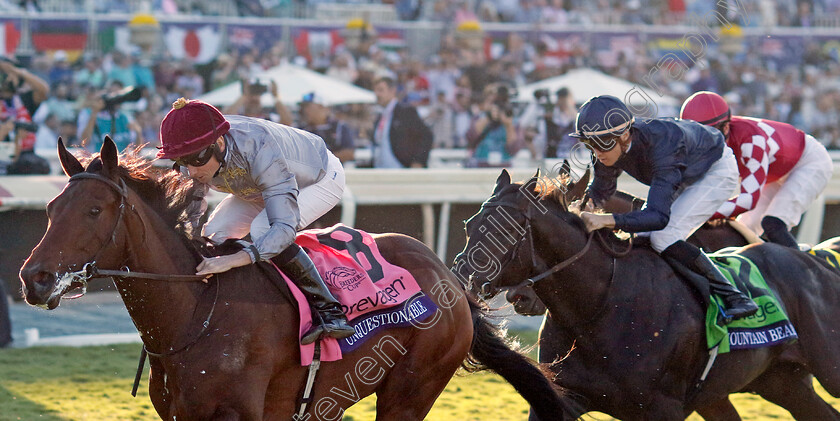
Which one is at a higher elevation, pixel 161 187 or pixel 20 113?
pixel 161 187

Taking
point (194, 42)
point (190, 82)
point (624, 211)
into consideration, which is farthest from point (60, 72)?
point (624, 211)

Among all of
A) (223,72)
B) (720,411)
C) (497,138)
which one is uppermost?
(720,411)

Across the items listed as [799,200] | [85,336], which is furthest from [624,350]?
[85,336]

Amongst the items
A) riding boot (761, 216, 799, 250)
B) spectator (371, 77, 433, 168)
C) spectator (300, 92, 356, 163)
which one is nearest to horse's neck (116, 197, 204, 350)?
riding boot (761, 216, 799, 250)

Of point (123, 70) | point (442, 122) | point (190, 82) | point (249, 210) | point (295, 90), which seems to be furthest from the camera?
point (190, 82)

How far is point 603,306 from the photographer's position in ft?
12.8

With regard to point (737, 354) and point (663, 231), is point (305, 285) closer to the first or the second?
point (663, 231)

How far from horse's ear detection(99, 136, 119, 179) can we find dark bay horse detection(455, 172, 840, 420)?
136cm

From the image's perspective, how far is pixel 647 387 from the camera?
3.82 metres

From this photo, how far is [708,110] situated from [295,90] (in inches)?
271

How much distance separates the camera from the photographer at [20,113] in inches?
301

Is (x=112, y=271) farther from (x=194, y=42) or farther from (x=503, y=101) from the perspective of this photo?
(x=194, y=42)

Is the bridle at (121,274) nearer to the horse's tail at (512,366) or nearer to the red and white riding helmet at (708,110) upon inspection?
the horse's tail at (512,366)

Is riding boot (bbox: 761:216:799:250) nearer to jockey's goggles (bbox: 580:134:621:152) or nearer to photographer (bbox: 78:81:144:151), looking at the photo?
jockey's goggles (bbox: 580:134:621:152)
